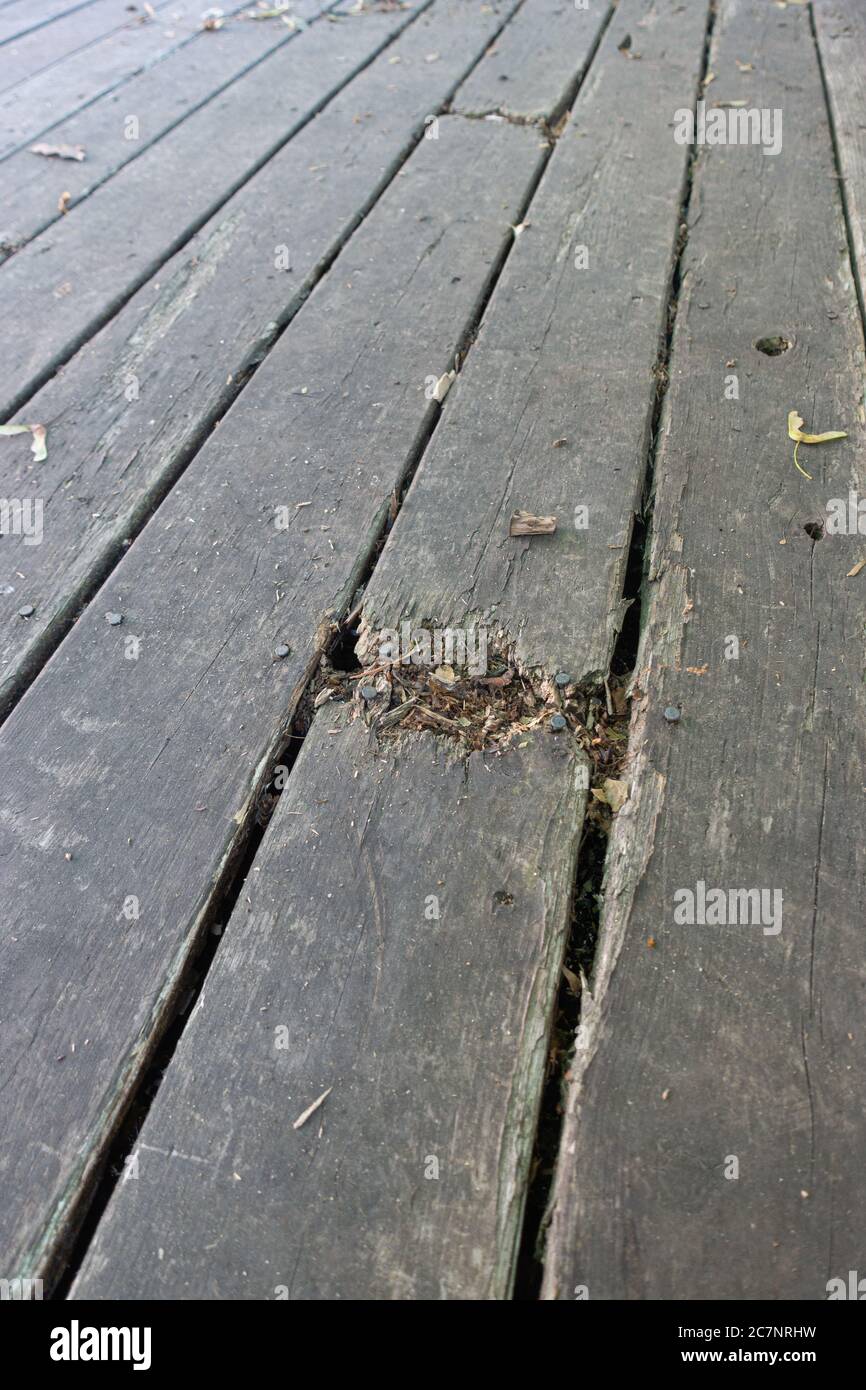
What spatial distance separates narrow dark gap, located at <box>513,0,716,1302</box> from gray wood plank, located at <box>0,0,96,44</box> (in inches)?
120

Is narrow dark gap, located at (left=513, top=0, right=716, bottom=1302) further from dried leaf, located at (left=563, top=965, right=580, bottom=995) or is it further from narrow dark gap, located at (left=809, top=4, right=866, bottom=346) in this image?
narrow dark gap, located at (left=809, top=4, right=866, bottom=346)

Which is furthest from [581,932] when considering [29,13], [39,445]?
[29,13]

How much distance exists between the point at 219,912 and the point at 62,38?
3472mm

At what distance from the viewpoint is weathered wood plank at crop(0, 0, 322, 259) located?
2523 millimetres

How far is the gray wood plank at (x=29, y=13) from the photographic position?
3.45 metres

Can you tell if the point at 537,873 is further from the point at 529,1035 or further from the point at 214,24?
the point at 214,24

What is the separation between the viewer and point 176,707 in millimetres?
1396

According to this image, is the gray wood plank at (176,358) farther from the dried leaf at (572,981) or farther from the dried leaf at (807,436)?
the dried leaf at (572,981)

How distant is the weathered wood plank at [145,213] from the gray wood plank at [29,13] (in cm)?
96

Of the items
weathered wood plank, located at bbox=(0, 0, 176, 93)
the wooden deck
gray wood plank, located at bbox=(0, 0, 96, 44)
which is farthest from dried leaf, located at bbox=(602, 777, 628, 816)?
gray wood plank, located at bbox=(0, 0, 96, 44)

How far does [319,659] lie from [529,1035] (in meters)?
0.63

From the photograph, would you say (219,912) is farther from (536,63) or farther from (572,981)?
(536,63)

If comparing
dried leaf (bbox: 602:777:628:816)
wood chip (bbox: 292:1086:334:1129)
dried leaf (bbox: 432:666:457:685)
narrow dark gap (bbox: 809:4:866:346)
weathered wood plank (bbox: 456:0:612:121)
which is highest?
weathered wood plank (bbox: 456:0:612:121)
